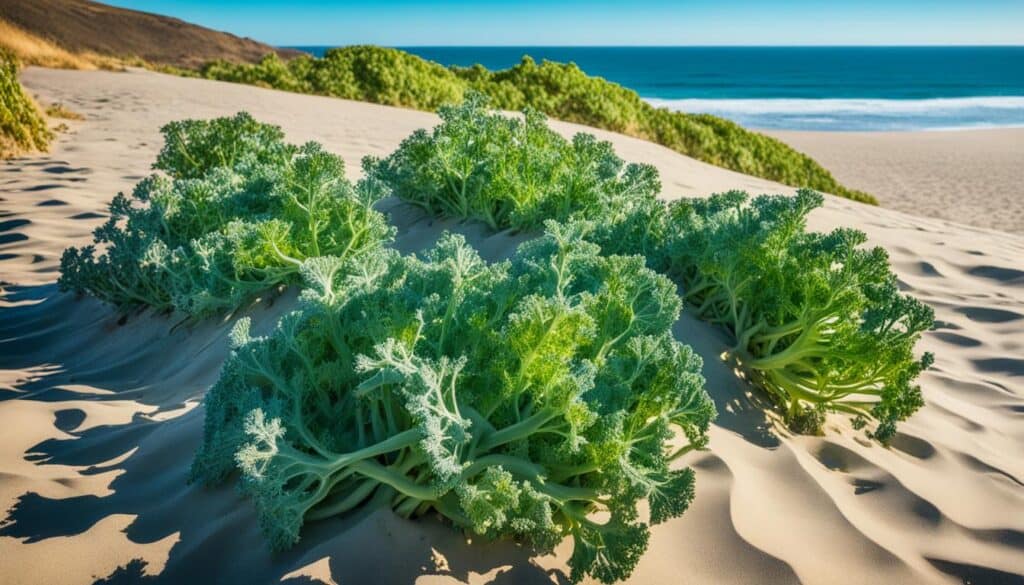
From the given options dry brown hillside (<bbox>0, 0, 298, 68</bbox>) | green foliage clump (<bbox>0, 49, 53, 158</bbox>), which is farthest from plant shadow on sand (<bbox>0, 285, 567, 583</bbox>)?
dry brown hillside (<bbox>0, 0, 298, 68</bbox>)

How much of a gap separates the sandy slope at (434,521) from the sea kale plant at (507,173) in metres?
0.24

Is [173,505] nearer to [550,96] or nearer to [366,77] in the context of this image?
[550,96]

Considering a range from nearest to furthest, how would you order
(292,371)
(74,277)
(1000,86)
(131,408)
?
1. (292,371)
2. (131,408)
3. (74,277)
4. (1000,86)

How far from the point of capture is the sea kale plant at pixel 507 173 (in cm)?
411

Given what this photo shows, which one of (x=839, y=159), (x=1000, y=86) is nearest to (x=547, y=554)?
(x=839, y=159)

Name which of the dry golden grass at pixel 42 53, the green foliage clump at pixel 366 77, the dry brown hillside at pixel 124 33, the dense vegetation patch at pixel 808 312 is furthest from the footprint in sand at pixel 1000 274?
the dry brown hillside at pixel 124 33

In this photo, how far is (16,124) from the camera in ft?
26.7

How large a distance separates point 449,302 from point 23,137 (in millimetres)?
8479

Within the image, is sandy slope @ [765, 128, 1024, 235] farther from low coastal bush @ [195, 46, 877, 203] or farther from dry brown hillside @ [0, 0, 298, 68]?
dry brown hillside @ [0, 0, 298, 68]

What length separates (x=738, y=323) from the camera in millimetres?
3189

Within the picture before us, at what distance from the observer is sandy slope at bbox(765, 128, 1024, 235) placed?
12.6 metres

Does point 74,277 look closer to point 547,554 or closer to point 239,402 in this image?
point 239,402

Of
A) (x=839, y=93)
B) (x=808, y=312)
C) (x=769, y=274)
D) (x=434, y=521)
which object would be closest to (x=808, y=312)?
(x=808, y=312)

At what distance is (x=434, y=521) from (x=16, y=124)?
8806mm
